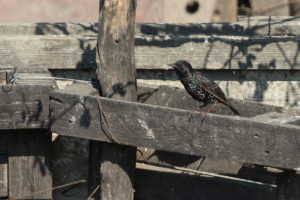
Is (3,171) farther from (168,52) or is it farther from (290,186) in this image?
(290,186)

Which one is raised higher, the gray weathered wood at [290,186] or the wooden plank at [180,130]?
the wooden plank at [180,130]

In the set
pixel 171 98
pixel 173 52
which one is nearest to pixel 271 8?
pixel 173 52

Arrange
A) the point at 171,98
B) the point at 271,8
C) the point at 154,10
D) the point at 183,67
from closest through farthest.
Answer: the point at 183,67
the point at 171,98
the point at 154,10
the point at 271,8

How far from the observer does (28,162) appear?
5.52m

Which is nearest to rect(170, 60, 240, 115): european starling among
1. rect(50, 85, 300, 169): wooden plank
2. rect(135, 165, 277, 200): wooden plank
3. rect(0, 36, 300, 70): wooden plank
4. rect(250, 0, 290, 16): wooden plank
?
rect(0, 36, 300, 70): wooden plank

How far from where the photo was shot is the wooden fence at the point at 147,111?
4.65 metres

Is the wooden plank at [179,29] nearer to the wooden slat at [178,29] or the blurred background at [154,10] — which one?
the wooden slat at [178,29]

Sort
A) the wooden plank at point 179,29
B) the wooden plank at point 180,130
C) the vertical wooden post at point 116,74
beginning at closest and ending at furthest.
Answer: the wooden plank at point 180,130, the vertical wooden post at point 116,74, the wooden plank at point 179,29

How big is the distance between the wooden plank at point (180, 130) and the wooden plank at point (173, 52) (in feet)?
3.51

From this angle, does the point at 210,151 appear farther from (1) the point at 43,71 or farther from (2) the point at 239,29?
(2) the point at 239,29

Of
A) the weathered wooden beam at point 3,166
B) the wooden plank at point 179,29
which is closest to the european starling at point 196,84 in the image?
the wooden plank at point 179,29

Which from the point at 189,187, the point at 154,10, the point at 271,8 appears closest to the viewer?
the point at 189,187

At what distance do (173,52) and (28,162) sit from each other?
1.70m

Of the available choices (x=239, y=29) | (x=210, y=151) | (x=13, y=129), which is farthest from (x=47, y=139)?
(x=239, y=29)
